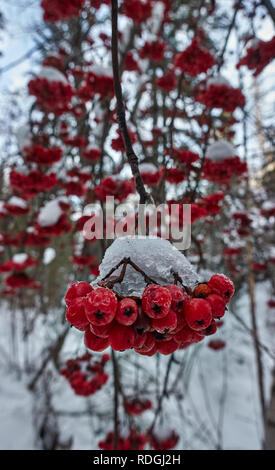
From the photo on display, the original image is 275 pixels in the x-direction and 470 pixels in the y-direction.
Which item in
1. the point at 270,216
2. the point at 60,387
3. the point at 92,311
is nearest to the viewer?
the point at 92,311

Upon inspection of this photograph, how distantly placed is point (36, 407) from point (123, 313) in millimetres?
3508

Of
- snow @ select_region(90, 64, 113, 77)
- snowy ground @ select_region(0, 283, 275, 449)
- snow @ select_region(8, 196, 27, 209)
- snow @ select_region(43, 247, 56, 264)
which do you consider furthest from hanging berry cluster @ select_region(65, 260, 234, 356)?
snow @ select_region(43, 247, 56, 264)

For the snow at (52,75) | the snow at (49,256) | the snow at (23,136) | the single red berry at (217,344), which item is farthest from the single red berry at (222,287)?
the snow at (49,256)

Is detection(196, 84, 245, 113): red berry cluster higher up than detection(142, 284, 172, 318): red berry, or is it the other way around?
detection(196, 84, 245, 113): red berry cluster

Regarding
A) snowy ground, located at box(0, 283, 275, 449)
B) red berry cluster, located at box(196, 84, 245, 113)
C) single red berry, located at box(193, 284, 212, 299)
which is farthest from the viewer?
snowy ground, located at box(0, 283, 275, 449)

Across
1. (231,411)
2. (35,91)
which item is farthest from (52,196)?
(231,411)

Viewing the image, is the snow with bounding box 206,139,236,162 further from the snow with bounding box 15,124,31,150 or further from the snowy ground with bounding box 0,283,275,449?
the snow with bounding box 15,124,31,150

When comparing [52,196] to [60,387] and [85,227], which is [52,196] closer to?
Result: [85,227]

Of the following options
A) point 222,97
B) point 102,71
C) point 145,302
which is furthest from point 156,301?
point 102,71

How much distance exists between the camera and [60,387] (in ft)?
13.3

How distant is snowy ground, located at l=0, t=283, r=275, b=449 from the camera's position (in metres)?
3.23

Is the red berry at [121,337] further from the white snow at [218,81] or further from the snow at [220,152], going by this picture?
the white snow at [218,81]

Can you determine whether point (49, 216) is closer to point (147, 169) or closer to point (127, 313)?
point (147, 169)

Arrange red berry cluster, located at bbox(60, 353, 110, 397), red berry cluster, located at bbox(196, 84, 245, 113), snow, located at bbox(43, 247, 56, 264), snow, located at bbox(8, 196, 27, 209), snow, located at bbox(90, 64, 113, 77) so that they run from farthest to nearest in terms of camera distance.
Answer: snow, located at bbox(43, 247, 56, 264) → snow, located at bbox(8, 196, 27, 209) → red berry cluster, located at bbox(60, 353, 110, 397) → snow, located at bbox(90, 64, 113, 77) → red berry cluster, located at bbox(196, 84, 245, 113)
